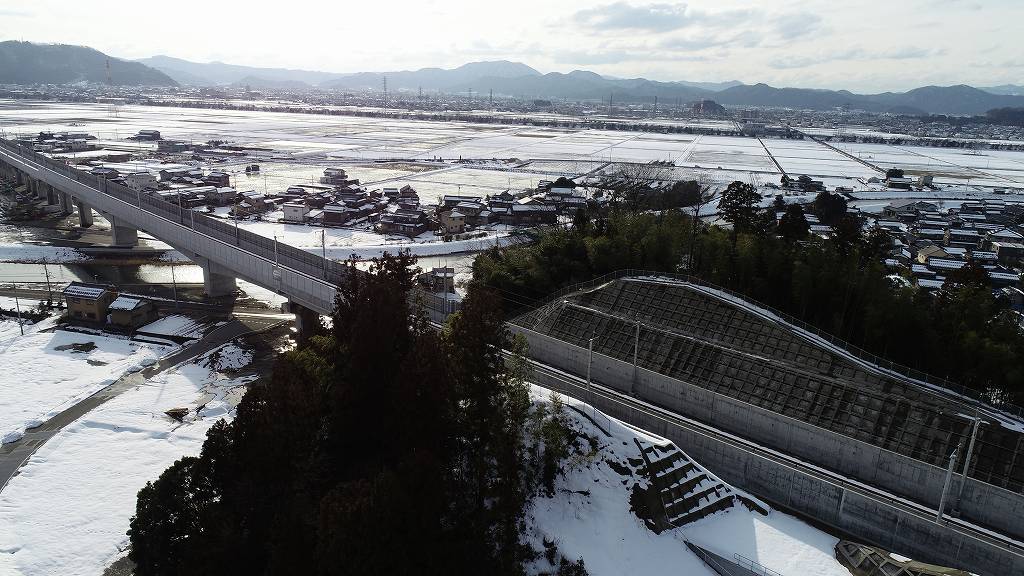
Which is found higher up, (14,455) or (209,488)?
(209,488)

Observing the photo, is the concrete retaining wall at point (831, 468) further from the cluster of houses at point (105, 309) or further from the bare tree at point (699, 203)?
the cluster of houses at point (105, 309)

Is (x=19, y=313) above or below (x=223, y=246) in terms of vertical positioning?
below

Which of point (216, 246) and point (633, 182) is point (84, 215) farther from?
point (633, 182)

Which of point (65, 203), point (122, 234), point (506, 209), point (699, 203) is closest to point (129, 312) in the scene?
point (122, 234)

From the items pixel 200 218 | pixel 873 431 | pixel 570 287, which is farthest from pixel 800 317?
pixel 200 218

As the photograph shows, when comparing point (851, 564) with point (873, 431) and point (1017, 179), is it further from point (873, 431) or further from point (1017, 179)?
point (1017, 179)

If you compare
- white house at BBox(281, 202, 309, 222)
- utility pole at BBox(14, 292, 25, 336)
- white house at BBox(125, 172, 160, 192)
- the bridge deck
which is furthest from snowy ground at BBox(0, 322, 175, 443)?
white house at BBox(125, 172, 160, 192)
